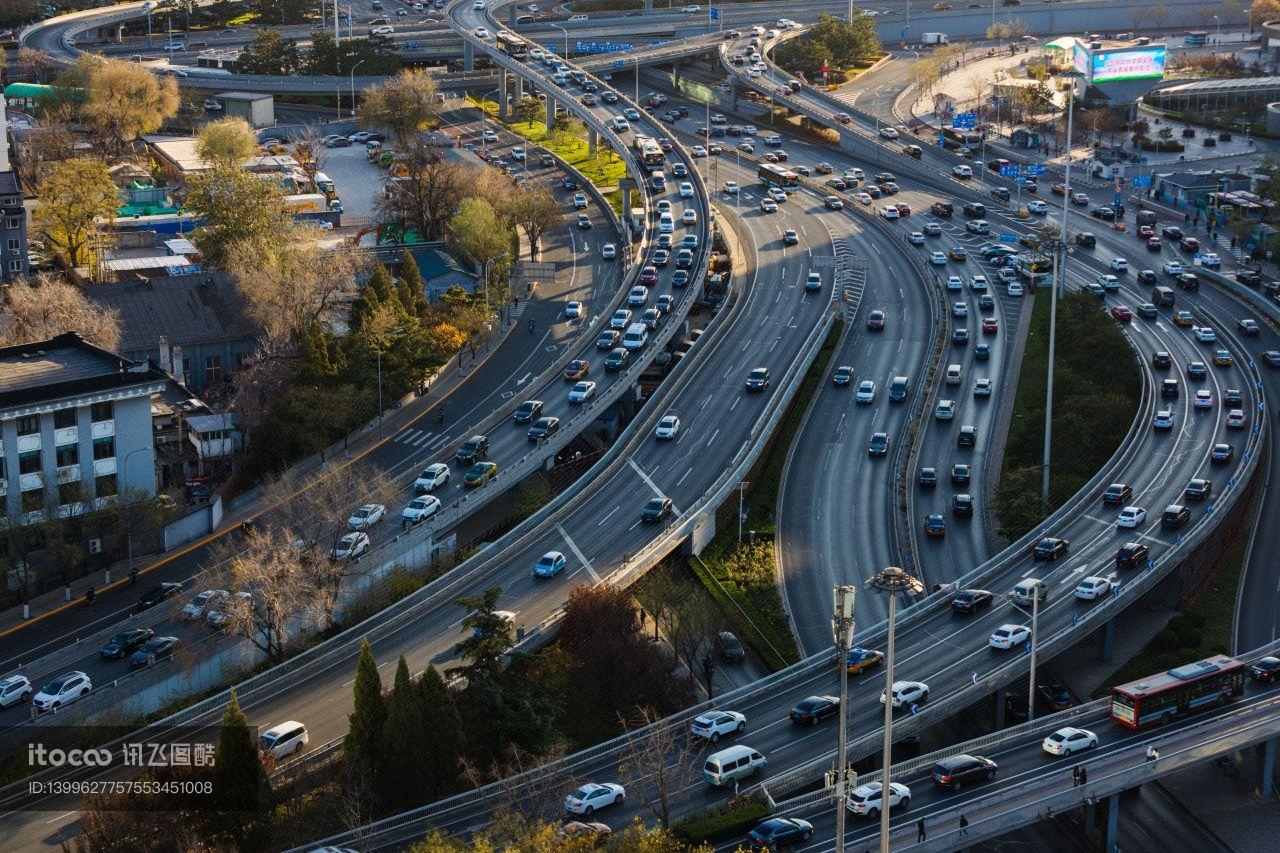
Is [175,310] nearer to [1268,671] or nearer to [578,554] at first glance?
[578,554]

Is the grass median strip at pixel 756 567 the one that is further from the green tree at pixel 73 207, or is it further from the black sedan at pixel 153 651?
the green tree at pixel 73 207

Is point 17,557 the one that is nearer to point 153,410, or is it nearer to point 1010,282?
point 153,410

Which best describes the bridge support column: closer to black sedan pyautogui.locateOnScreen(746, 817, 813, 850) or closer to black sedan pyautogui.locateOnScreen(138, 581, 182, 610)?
black sedan pyautogui.locateOnScreen(746, 817, 813, 850)

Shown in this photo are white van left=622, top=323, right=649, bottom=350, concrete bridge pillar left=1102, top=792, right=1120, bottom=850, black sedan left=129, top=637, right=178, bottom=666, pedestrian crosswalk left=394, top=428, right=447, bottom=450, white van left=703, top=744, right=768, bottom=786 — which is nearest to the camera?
white van left=703, top=744, right=768, bottom=786

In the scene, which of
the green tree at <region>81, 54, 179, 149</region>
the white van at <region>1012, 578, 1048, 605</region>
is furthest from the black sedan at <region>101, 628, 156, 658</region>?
the green tree at <region>81, 54, 179, 149</region>

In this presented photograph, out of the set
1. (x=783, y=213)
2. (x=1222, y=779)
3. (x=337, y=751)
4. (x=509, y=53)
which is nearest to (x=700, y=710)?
(x=337, y=751)

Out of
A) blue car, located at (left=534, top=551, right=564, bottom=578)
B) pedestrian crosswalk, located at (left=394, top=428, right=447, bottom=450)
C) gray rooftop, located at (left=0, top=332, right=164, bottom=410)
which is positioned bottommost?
pedestrian crosswalk, located at (left=394, top=428, right=447, bottom=450)

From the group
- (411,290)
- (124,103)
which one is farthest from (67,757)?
(124,103)

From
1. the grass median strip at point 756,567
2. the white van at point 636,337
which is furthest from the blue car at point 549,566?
the white van at point 636,337
